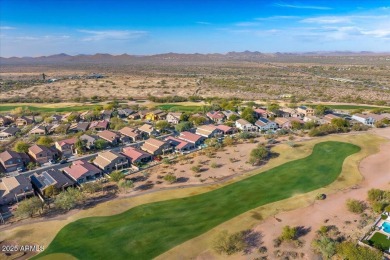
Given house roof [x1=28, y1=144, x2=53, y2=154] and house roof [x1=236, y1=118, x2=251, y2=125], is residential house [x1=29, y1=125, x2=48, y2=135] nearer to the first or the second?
house roof [x1=28, y1=144, x2=53, y2=154]

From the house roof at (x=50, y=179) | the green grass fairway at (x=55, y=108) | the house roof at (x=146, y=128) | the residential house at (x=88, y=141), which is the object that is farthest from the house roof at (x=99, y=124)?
the house roof at (x=50, y=179)

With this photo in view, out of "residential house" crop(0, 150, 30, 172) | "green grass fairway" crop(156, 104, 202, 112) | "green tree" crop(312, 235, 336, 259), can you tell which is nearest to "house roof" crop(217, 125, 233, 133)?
"green grass fairway" crop(156, 104, 202, 112)

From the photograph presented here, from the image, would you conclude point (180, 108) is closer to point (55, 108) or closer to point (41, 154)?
point (55, 108)

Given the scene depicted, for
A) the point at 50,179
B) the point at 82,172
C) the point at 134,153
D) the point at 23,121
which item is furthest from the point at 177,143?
the point at 23,121

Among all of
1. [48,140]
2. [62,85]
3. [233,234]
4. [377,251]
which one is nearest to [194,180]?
[233,234]

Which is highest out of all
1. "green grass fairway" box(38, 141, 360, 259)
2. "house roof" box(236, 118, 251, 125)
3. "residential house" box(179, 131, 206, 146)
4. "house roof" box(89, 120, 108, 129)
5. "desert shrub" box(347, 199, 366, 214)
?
"house roof" box(236, 118, 251, 125)

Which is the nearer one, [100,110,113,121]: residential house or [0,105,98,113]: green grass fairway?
[100,110,113,121]: residential house

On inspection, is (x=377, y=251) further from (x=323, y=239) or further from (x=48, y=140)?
(x=48, y=140)

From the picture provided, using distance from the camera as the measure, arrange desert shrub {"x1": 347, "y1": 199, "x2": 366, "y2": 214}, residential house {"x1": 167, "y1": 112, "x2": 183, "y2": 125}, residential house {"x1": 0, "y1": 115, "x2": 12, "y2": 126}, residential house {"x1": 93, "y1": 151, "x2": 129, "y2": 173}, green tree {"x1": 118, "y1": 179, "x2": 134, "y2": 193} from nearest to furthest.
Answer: desert shrub {"x1": 347, "y1": 199, "x2": 366, "y2": 214} < green tree {"x1": 118, "y1": 179, "x2": 134, "y2": 193} < residential house {"x1": 93, "y1": 151, "x2": 129, "y2": 173} < residential house {"x1": 167, "y1": 112, "x2": 183, "y2": 125} < residential house {"x1": 0, "y1": 115, "x2": 12, "y2": 126}
